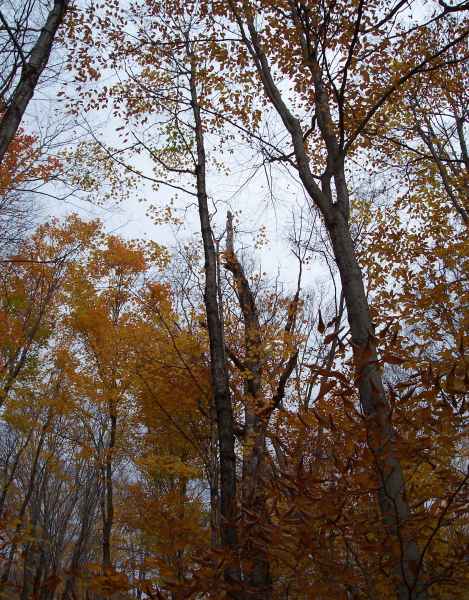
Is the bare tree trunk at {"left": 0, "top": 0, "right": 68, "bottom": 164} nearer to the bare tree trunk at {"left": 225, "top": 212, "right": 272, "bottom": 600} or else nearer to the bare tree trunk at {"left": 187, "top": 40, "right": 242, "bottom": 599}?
the bare tree trunk at {"left": 187, "top": 40, "right": 242, "bottom": 599}

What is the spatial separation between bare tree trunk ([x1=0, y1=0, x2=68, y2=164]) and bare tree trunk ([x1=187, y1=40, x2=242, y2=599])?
1.97m

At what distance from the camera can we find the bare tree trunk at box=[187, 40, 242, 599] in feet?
8.91

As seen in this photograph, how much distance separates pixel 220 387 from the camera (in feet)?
12.0

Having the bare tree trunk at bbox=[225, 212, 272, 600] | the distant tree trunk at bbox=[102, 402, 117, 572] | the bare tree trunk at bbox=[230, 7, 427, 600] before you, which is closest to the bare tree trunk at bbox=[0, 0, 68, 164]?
the bare tree trunk at bbox=[230, 7, 427, 600]

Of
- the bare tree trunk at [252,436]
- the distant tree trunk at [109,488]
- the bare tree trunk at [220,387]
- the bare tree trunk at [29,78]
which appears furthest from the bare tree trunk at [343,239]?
the distant tree trunk at [109,488]

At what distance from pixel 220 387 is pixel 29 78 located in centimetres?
279

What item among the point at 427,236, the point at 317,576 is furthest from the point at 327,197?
the point at 427,236

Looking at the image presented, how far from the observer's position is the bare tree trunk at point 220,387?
2.71m

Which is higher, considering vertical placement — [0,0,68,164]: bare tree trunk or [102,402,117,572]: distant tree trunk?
[0,0,68,164]: bare tree trunk

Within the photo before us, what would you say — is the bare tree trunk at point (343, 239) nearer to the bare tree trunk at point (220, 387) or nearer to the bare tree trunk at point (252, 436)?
the bare tree trunk at point (252, 436)

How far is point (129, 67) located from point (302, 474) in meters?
5.13

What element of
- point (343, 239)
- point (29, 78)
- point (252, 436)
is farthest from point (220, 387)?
point (252, 436)

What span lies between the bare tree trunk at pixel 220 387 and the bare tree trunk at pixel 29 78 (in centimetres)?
197

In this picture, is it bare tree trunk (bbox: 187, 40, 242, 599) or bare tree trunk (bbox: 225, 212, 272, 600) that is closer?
bare tree trunk (bbox: 225, 212, 272, 600)
